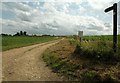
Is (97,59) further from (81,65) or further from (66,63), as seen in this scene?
(66,63)

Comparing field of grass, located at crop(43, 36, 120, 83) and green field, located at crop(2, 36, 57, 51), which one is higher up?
field of grass, located at crop(43, 36, 120, 83)

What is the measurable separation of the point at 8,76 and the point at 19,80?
1008 millimetres

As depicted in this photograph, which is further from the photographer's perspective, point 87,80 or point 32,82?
point 32,82

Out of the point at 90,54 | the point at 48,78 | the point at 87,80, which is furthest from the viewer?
the point at 90,54

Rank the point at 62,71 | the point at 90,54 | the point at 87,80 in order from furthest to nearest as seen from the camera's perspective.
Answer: the point at 90,54 < the point at 62,71 < the point at 87,80

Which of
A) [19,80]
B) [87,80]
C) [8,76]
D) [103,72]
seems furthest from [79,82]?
[8,76]

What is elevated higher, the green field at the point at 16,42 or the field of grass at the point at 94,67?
the field of grass at the point at 94,67

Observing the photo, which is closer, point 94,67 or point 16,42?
point 94,67

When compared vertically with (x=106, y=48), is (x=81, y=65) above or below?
below

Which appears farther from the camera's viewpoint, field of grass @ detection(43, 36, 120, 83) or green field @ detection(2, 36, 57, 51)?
green field @ detection(2, 36, 57, 51)

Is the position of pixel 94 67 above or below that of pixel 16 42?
above

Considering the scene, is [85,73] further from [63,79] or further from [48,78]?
[48,78]

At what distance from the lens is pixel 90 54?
36.8ft

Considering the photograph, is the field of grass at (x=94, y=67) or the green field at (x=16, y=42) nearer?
the field of grass at (x=94, y=67)
